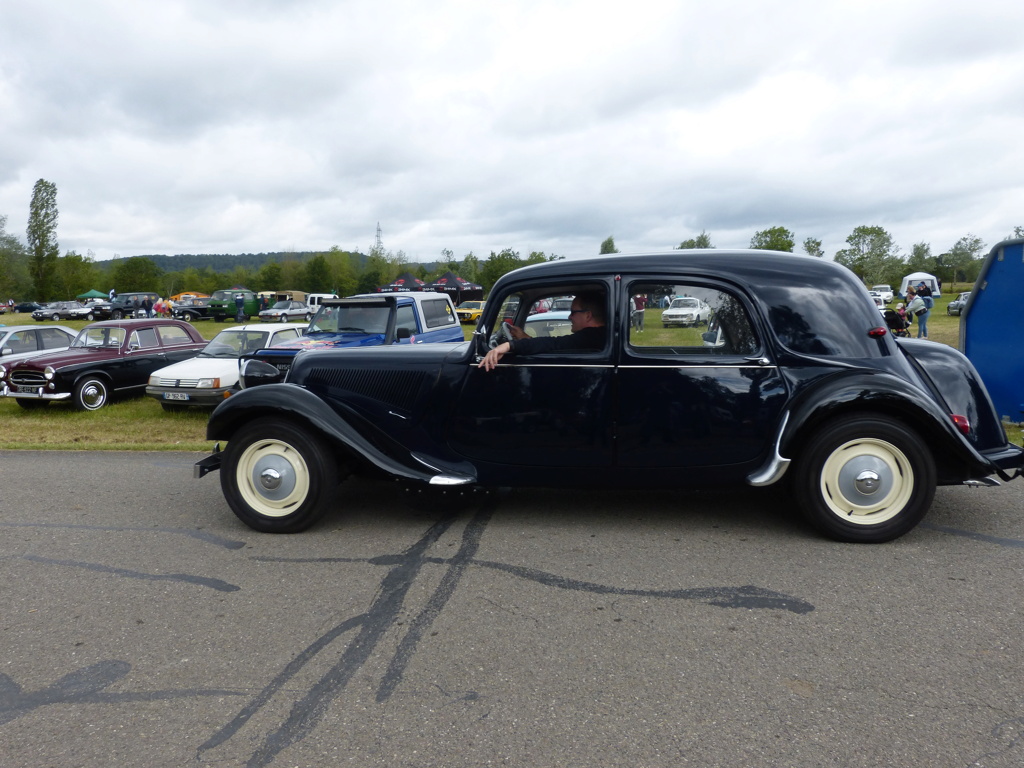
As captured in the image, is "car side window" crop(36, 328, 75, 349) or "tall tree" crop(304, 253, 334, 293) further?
"tall tree" crop(304, 253, 334, 293)

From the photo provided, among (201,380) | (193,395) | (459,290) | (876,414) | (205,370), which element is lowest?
(193,395)

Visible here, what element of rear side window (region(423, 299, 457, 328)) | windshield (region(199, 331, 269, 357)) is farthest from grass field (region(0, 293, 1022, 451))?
rear side window (region(423, 299, 457, 328))

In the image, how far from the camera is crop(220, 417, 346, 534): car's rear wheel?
4.79m

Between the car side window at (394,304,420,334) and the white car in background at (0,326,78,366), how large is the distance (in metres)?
6.29

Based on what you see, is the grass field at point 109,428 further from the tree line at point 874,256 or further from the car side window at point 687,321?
the tree line at point 874,256

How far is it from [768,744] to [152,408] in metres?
11.6

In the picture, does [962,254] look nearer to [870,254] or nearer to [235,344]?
[870,254]

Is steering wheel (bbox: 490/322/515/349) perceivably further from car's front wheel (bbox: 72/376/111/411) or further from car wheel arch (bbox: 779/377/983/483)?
car's front wheel (bbox: 72/376/111/411)

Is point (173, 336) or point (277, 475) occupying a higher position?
point (173, 336)

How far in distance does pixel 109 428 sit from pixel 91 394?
2.03 meters

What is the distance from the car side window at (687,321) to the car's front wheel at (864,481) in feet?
2.45

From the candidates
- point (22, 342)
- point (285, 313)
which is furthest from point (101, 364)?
point (285, 313)

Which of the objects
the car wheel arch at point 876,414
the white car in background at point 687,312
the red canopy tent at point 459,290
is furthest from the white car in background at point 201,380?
the red canopy tent at point 459,290

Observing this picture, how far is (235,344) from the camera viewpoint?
41.0ft
